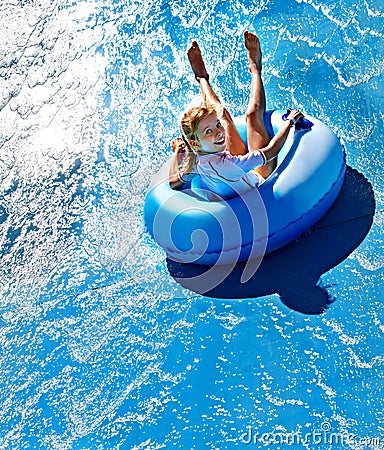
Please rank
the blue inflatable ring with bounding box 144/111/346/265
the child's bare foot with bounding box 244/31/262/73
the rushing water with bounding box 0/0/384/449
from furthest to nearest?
the child's bare foot with bounding box 244/31/262/73, the blue inflatable ring with bounding box 144/111/346/265, the rushing water with bounding box 0/0/384/449

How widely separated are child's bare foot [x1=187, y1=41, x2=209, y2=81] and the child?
0.18 meters

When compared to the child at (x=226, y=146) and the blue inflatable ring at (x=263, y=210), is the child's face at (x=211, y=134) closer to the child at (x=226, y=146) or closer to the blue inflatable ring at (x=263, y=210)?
the child at (x=226, y=146)

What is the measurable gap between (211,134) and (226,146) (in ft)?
1.05

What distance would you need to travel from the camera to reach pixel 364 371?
2941 mm

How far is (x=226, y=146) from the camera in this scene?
3471 mm

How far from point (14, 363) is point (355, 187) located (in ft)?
6.69

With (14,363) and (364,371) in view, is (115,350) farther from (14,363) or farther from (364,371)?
(364,371)

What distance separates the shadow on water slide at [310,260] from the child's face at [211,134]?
0.66 m

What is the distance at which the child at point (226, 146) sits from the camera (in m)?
3.16

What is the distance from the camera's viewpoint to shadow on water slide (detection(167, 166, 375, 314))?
334 centimetres

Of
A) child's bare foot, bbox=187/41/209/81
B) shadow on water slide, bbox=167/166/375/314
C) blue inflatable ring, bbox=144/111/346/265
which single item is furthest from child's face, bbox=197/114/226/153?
child's bare foot, bbox=187/41/209/81

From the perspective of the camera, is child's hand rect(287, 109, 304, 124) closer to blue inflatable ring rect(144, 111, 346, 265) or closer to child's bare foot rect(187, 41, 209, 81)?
blue inflatable ring rect(144, 111, 346, 265)

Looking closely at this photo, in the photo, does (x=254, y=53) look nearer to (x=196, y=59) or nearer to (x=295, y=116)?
(x=196, y=59)

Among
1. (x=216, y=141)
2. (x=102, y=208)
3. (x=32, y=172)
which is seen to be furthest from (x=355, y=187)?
(x=32, y=172)
